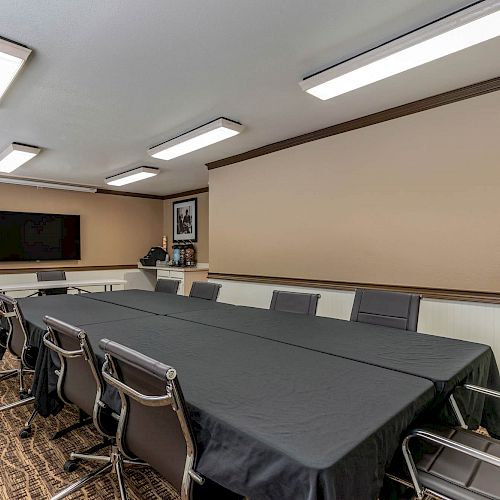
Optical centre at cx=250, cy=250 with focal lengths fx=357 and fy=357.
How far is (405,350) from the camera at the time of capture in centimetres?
183

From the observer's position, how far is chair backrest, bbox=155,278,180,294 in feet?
14.3

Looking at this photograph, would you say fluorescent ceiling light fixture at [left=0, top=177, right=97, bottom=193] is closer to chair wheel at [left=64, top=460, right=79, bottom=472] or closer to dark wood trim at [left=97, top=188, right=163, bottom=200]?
dark wood trim at [left=97, top=188, right=163, bottom=200]

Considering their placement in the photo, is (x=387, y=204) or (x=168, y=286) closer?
(x=387, y=204)

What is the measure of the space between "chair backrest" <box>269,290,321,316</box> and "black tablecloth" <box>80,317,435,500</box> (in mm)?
1142

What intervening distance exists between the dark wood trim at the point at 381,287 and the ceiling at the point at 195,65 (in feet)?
5.31

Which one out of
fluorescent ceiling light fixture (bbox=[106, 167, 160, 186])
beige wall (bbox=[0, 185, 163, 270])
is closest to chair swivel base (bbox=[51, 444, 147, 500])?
fluorescent ceiling light fixture (bbox=[106, 167, 160, 186])

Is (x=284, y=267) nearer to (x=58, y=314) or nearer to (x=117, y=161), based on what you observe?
(x=58, y=314)

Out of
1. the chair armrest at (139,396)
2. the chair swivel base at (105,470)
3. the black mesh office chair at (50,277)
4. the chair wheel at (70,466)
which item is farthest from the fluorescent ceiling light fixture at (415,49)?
the black mesh office chair at (50,277)

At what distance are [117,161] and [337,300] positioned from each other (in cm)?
351

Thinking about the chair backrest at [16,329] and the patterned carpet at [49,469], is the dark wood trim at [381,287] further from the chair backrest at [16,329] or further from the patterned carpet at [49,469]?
the chair backrest at [16,329]

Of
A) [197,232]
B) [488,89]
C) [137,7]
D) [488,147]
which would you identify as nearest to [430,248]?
[488,147]

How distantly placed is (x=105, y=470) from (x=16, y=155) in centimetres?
396

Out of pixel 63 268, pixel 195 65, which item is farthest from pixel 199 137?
pixel 63 268

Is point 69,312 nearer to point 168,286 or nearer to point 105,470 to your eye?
point 105,470
